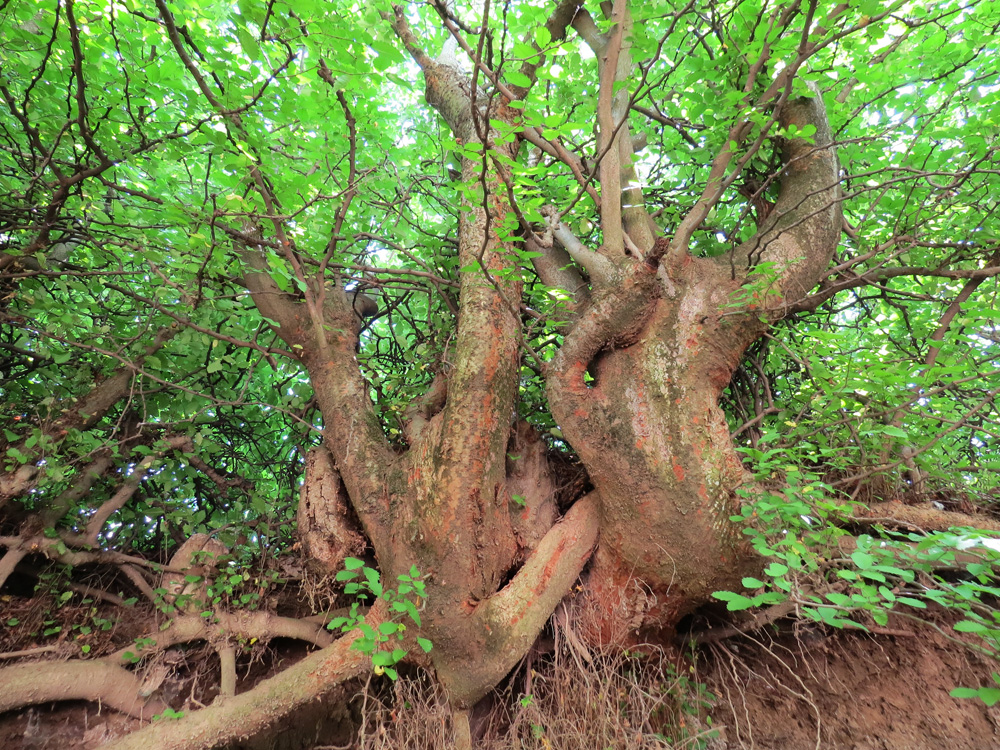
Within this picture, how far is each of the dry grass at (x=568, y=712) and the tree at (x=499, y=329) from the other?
0.16 m

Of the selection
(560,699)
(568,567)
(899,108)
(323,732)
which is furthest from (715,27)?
(323,732)

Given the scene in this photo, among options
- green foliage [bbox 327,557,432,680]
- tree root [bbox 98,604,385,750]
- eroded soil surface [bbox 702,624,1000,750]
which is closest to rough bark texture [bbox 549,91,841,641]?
eroded soil surface [bbox 702,624,1000,750]

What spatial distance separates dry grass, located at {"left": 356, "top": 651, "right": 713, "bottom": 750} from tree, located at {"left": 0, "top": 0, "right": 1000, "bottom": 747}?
0.16 metres

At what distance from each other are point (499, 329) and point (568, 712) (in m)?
1.91

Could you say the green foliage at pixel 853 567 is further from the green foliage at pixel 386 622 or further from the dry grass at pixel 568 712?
the green foliage at pixel 386 622

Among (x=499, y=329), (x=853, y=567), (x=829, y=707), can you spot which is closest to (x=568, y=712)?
(x=829, y=707)

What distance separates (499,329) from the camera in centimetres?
260

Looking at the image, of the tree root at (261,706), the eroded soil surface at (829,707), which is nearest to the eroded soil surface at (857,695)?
the eroded soil surface at (829,707)

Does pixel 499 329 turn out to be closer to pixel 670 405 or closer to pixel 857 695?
pixel 670 405

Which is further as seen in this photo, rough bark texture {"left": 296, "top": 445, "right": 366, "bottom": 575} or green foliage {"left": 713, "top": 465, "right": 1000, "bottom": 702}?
rough bark texture {"left": 296, "top": 445, "right": 366, "bottom": 575}

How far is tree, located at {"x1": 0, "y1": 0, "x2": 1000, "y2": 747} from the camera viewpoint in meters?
2.15

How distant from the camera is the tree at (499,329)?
2.15 metres

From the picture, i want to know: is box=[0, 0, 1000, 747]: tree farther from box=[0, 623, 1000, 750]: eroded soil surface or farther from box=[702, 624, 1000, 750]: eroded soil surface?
box=[702, 624, 1000, 750]: eroded soil surface

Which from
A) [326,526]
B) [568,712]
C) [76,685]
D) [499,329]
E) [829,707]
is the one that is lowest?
[829,707]
